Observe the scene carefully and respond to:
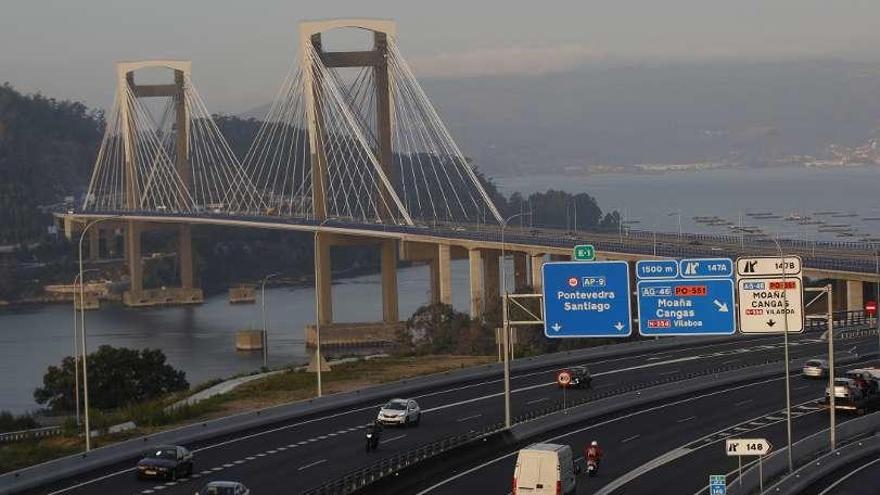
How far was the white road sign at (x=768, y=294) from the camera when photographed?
44.0m

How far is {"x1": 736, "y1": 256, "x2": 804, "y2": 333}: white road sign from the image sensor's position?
144 ft

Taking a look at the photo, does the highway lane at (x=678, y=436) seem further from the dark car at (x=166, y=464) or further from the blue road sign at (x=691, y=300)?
the dark car at (x=166, y=464)

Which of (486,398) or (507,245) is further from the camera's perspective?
(507,245)

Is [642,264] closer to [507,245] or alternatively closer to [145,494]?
[145,494]

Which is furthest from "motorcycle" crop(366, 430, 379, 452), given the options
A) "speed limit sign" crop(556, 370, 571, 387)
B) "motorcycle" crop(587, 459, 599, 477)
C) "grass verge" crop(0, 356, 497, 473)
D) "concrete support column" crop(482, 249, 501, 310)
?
"concrete support column" crop(482, 249, 501, 310)

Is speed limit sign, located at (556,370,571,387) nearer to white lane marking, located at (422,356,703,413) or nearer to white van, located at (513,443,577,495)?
white lane marking, located at (422,356,703,413)

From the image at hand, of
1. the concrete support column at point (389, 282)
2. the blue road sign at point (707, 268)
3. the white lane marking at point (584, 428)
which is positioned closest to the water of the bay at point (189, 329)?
the concrete support column at point (389, 282)

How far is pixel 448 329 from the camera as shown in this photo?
10556 cm

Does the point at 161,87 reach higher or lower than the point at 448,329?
higher

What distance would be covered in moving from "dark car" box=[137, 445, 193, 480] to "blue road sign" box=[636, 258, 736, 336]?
12673 millimetres

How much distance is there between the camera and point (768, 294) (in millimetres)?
44344

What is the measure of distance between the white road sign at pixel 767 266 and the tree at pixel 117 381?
1609 inches

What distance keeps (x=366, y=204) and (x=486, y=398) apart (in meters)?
133

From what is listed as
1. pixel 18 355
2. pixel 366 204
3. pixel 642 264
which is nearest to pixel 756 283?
pixel 642 264
